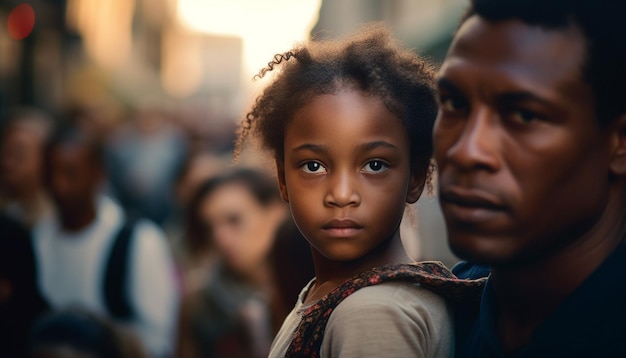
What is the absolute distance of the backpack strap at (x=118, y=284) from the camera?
5.98 m

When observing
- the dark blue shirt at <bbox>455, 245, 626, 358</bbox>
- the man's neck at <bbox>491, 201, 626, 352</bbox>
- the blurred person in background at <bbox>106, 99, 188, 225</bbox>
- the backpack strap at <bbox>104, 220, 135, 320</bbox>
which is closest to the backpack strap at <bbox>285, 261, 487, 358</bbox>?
the man's neck at <bbox>491, 201, 626, 352</bbox>

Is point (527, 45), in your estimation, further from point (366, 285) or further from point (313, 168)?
point (313, 168)

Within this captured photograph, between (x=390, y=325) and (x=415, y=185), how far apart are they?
588 mm

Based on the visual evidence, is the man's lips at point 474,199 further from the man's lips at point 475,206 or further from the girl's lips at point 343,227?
the girl's lips at point 343,227

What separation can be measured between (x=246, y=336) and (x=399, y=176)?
12.0 ft

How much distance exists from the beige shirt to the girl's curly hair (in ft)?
1.57

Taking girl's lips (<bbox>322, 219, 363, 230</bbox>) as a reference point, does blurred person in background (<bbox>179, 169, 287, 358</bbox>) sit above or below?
below

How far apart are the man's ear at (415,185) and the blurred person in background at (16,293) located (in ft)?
10.6

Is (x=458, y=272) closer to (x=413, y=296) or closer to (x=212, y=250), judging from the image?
(x=413, y=296)

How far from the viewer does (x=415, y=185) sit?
8.50 feet

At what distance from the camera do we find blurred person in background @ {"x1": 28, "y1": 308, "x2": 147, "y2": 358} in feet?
15.8

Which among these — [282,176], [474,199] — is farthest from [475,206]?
[282,176]

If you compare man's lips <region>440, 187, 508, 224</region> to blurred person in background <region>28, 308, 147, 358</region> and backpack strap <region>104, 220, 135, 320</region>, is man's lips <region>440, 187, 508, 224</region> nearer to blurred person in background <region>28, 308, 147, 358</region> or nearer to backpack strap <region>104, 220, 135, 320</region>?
blurred person in background <region>28, 308, 147, 358</region>

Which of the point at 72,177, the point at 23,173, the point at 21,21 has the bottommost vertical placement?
the point at 23,173
